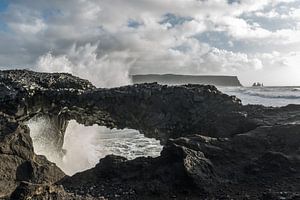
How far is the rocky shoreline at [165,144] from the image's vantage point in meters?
8.38

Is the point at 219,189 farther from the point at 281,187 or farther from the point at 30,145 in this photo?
the point at 30,145

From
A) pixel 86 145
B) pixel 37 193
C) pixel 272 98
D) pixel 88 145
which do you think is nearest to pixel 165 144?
pixel 37 193

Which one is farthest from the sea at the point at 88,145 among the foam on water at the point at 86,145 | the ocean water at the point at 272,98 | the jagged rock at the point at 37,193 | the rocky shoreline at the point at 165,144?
the ocean water at the point at 272,98

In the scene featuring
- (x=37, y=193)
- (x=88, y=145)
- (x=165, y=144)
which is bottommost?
(x=88, y=145)

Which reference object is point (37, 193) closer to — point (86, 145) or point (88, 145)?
point (86, 145)

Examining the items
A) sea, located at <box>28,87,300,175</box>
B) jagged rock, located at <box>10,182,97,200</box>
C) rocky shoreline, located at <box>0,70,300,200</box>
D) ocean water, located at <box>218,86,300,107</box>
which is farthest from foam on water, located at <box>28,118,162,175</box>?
ocean water, located at <box>218,86,300,107</box>

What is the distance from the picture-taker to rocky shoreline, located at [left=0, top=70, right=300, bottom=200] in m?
8.38

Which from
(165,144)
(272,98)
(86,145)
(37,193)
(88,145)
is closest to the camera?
(37,193)

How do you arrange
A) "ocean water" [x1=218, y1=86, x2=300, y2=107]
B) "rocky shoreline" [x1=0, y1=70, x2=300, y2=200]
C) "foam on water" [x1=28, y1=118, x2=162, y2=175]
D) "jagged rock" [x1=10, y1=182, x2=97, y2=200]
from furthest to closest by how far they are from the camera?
"ocean water" [x1=218, y1=86, x2=300, y2=107] < "foam on water" [x1=28, y1=118, x2=162, y2=175] < "rocky shoreline" [x1=0, y1=70, x2=300, y2=200] < "jagged rock" [x1=10, y1=182, x2=97, y2=200]

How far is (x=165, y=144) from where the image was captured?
1091 centimetres

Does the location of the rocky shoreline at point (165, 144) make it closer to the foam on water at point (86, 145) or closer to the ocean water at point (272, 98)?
the foam on water at point (86, 145)

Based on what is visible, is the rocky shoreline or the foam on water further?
the foam on water

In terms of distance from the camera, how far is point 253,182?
27.8ft

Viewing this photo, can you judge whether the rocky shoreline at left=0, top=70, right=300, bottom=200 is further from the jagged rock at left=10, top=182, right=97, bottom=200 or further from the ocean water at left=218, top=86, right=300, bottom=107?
the ocean water at left=218, top=86, right=300, bottom=107
